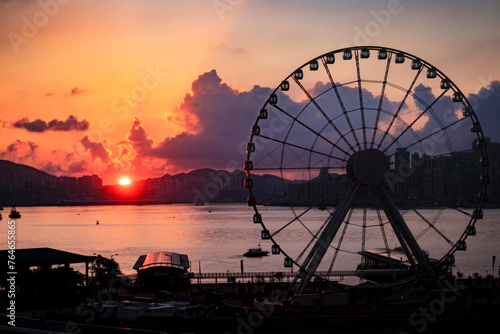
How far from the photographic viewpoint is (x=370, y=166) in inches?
1521

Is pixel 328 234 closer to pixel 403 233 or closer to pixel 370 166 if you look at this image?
pixel 370 166

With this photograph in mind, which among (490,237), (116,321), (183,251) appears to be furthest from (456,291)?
(490,237)

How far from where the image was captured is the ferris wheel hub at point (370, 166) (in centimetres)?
3856

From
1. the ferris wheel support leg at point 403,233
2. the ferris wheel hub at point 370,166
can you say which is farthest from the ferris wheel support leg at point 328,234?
the ferris wheel support leg at point 403,233

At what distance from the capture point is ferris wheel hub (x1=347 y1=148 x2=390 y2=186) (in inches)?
1518

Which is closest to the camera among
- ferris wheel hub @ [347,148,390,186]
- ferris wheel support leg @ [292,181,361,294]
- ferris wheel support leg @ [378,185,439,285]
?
ferris wheel support leg @ [292,181,361,294]

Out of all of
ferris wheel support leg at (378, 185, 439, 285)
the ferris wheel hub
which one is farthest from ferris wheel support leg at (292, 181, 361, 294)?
ferris wheel support leg at (378, 185, 439, 285)

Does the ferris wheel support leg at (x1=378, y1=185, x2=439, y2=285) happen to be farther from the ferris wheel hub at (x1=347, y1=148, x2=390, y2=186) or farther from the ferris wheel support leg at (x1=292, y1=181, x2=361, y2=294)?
the ferris wheel support leg at (x1=292, y1=181, x2=361, y2=294)

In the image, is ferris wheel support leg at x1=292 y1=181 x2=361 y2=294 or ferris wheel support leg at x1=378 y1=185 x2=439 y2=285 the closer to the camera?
ferris wheel support leg at x1=292 y1=181 x2=361 y2=294

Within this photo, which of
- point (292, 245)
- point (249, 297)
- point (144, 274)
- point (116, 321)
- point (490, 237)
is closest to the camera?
point (116, 321)

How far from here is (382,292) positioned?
134 feet

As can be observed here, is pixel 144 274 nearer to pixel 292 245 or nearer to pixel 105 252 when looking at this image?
pixel 105 252

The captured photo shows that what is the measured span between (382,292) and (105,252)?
248ft

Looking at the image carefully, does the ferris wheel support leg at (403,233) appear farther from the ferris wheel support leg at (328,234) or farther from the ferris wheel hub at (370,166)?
the ferris wheel support leg at (328,234)
